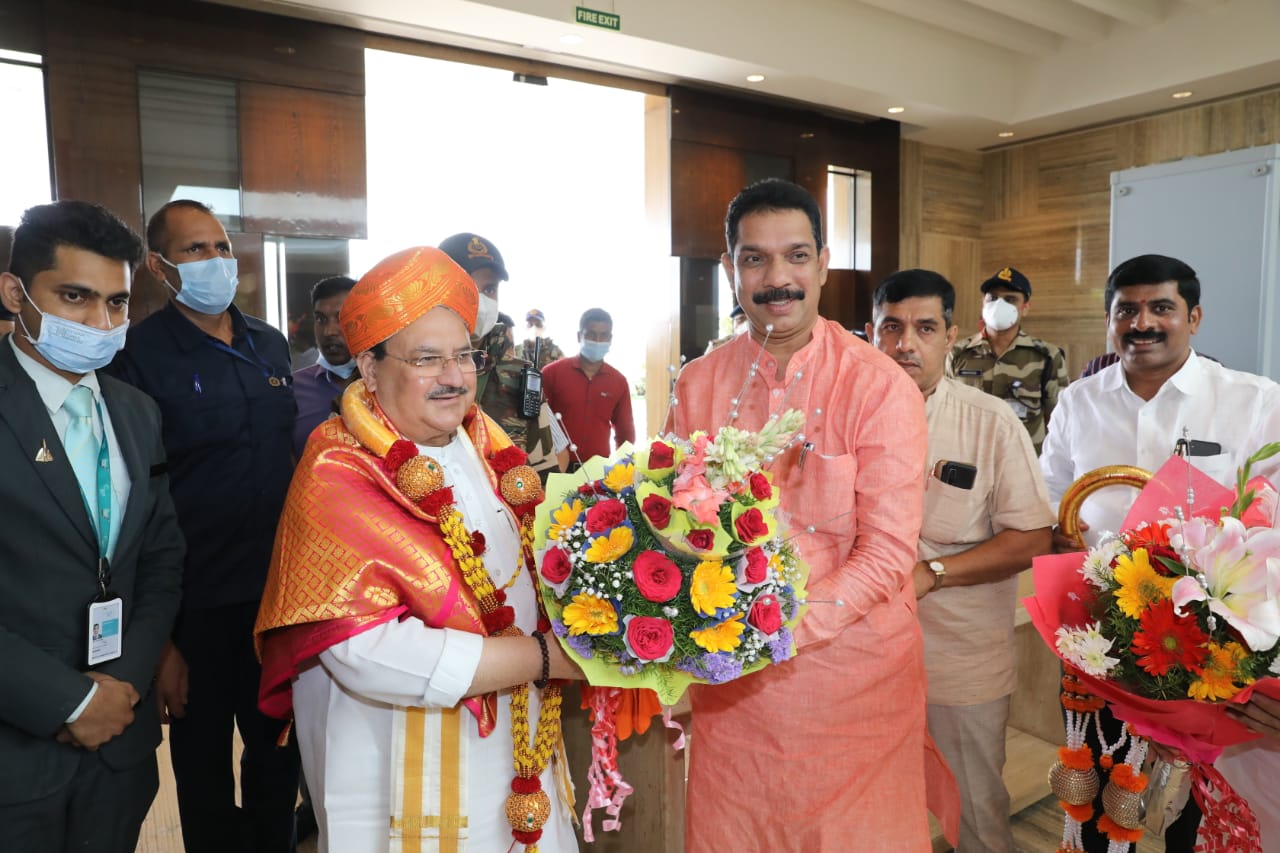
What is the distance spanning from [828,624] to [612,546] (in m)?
0.50

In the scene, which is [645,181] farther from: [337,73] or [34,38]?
[34,38]

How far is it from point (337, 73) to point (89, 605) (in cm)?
468

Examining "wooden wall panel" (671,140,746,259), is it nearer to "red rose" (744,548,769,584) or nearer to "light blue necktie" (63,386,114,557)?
"light blue necktie" (63,386,114,557)

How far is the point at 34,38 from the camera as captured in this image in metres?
4.45

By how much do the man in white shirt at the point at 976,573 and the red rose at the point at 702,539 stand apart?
97 cm

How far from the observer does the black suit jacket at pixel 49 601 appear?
1507 millimetres

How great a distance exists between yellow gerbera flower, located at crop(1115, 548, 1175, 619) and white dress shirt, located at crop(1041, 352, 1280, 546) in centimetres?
82

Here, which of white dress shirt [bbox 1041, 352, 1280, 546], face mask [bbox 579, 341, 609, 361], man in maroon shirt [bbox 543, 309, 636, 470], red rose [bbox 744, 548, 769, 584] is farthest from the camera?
face mask [bbox 579, 341, 609, 361]

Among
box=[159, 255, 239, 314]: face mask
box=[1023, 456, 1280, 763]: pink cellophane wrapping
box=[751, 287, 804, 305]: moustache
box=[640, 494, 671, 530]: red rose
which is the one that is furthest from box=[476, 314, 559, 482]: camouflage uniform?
box=[1023, 456, 1280, 763]: pink cellophane wrapping

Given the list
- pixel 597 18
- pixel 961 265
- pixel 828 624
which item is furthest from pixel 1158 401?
pixel 961 265

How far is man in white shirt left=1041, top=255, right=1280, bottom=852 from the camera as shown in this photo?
2059 millimetres

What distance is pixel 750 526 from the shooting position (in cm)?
117

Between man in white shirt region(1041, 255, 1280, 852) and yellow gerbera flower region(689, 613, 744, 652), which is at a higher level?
man in white shirt region(1041, 255, 1280, 852)

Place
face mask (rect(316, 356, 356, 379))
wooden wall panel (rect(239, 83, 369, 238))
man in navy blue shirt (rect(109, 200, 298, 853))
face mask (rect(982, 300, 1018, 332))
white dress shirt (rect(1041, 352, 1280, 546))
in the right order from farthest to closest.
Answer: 1. face mask (rect(982, 300, 1018, 332))
2. wooden wall panel (rect(239, 83, 369, 238))
3. face mask (rect(316, 356, 356, 379))
4. man in navy blue shirt (rect(109, 200, 298, 853))
5. white dress shirt (rect(1041, 352, 1280, 546))
